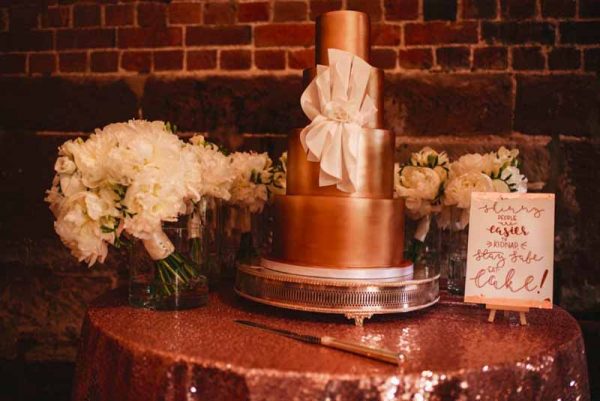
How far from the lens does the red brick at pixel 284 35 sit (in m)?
2.14

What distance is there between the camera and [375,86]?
1311mm

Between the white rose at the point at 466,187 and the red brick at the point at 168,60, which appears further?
the red brick at the point at 168,60

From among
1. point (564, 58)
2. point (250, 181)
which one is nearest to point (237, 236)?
point (250, 181)

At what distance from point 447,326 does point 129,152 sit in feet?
2.51

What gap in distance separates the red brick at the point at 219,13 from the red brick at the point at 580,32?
1268 mm

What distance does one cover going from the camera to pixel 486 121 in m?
2.08

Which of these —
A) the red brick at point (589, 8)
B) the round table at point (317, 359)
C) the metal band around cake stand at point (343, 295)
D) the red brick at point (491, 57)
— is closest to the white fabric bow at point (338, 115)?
the metal band around cake stand at point (343, 295)

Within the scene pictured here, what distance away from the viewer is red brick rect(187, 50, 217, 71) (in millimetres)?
2199

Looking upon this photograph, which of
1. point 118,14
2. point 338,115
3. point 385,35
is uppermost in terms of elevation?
point 118,14

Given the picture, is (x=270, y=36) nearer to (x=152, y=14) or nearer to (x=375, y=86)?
(x=152, y=14)

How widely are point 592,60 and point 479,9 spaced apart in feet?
1.51

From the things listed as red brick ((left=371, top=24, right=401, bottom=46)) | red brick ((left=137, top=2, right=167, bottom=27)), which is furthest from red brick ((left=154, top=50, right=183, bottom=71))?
red brick ((left=371, top=24, right=401, bottom=46))

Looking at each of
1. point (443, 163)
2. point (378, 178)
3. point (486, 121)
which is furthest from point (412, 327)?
point (486, 121)

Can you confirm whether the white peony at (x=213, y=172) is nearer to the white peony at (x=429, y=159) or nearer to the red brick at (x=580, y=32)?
the white peony at (x=429, y=159)
